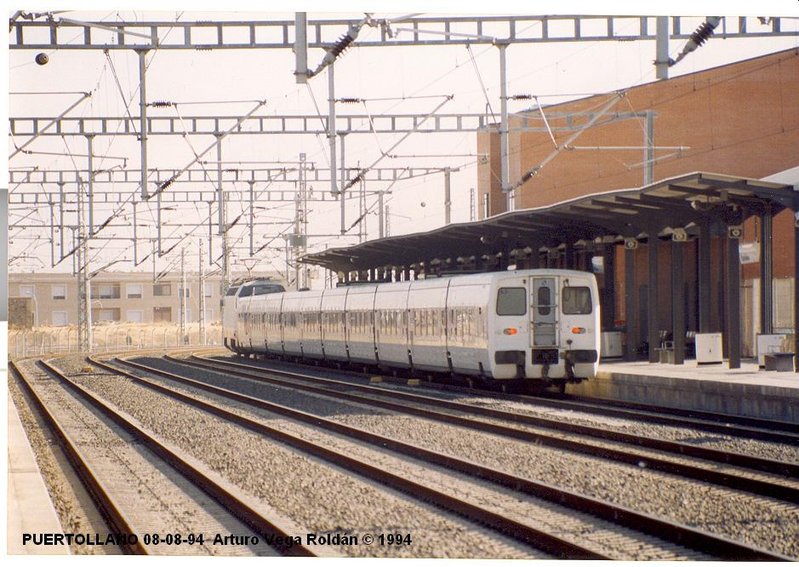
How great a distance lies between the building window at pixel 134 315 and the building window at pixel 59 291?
8.68 meters

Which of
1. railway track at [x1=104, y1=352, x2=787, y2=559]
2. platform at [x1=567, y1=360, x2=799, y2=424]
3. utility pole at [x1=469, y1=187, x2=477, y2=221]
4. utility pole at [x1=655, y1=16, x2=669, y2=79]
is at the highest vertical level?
utility pole at [x1=469, y1=187, x2=477, y2=221]

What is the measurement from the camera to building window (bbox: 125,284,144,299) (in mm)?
54812

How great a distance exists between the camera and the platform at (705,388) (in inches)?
737

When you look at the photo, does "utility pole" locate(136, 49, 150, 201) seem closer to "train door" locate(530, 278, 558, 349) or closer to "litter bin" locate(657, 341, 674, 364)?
"train door" locate(530, 278, 558, 349)

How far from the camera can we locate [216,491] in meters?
12.5

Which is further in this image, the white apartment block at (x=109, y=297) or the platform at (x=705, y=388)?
the white apartment block at (x=109, y=297)

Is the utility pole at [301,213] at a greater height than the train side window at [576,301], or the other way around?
the utility pole at [301,213]

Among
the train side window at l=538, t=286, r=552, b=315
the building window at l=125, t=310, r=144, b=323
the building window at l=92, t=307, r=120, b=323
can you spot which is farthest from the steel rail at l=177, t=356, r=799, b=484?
the building window at l=125, t=310, r=144, b=323

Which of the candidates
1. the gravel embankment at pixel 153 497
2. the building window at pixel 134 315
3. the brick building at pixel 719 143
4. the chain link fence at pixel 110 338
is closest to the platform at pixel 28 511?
the gravel embankment at pixel 153 497

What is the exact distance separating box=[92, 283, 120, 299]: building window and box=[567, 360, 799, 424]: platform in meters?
33.6

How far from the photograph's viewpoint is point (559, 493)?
11406 millimetres

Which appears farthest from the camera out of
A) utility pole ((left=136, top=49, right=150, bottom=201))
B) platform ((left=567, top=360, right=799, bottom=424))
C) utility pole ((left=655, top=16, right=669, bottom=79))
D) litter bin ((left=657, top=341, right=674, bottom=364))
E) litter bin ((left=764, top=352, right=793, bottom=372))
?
litter bin ((left=657, top=341, right=674, bottom=364))

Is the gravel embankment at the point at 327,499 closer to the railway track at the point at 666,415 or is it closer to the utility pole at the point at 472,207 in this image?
the railway track at the point at 666,415

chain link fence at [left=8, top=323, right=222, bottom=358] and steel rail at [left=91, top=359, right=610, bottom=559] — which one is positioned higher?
chain link fence at [left=8, top=323, right=222, bottom=358]
